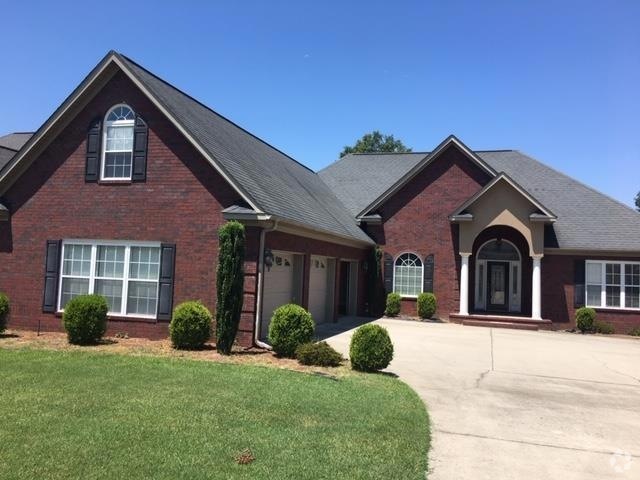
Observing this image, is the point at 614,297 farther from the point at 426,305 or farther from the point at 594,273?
the point at 426,305

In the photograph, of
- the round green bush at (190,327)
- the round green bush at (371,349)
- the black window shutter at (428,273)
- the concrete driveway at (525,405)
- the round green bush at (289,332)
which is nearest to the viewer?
the concrete driveway at (525,405)

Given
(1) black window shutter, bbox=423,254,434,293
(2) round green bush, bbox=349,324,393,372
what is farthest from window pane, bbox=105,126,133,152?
(1) black window shutter, bbox=423,254,434,293

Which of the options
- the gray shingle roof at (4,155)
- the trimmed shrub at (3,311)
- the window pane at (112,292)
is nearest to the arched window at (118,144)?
the window pane at (112,292)

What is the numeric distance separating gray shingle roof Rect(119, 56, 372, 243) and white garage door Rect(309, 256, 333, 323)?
4.28 ft

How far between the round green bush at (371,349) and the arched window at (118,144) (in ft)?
26.3

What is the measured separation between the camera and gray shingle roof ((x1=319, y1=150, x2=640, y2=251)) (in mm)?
22016

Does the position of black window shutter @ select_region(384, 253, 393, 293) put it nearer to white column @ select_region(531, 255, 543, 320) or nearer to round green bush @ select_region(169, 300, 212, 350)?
white column @ select_region(531, 255, 543, 320)

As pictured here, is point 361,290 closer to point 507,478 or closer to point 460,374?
point 460,374

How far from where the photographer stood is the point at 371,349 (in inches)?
416

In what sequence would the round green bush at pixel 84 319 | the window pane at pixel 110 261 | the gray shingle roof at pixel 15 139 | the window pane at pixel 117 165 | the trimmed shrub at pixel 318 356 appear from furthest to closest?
1. the gray shingle roof at pixel 15 139
2. the window pane at pixel 117 165
3. the window pane at pixel 110 261
4. the round green bush at pixel 84 319
5. the trimmed shrub at pixel 318 356

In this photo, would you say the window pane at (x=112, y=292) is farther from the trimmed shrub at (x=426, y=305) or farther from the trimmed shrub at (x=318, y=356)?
the trimmed shrub at (x=426, y=305)

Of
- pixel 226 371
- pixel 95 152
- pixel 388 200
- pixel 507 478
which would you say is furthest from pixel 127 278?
pixel 388 200

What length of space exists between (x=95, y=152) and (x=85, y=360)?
6.58 metres

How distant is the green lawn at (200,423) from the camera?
5238 millimetres
